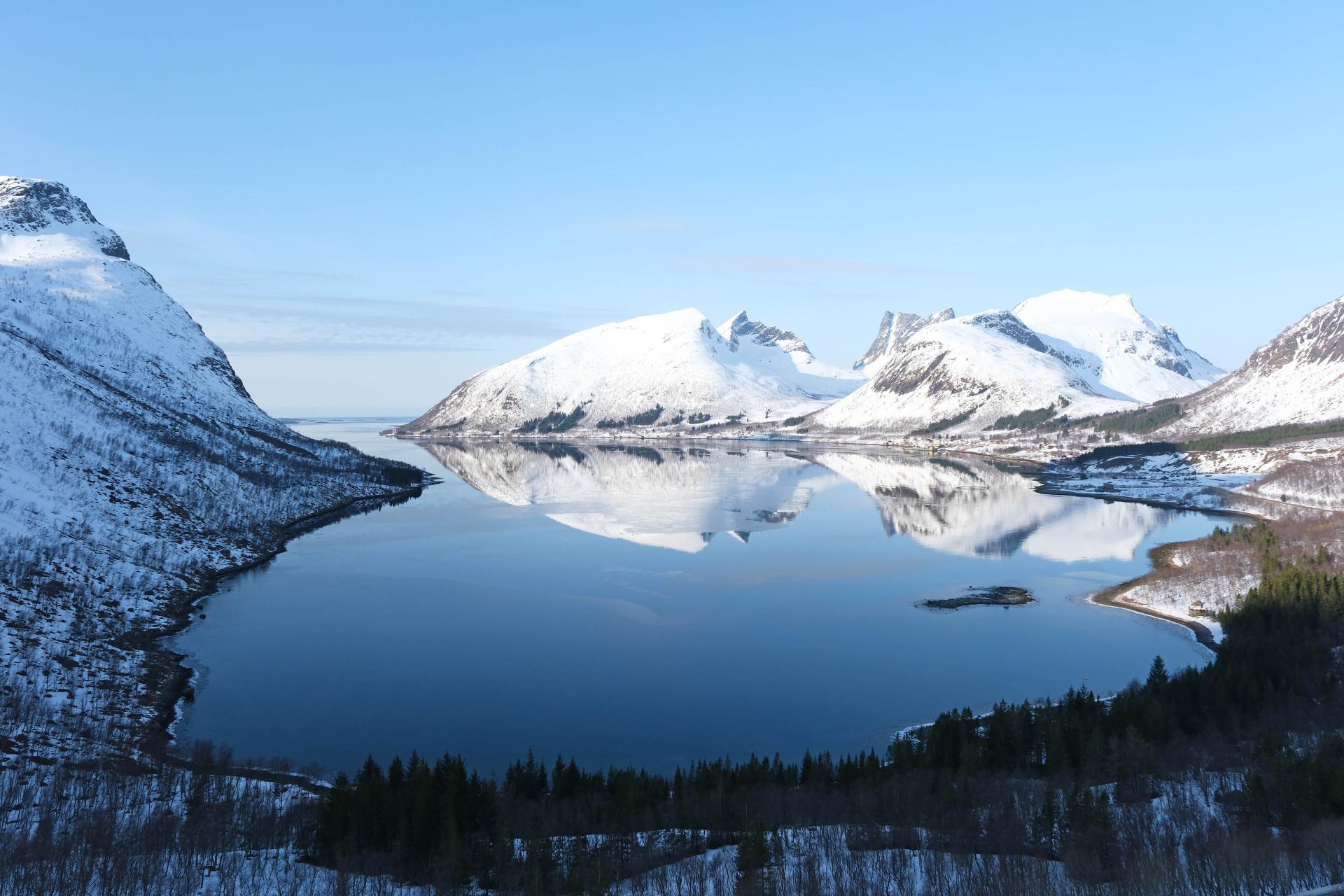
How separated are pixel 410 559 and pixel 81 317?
279 feet

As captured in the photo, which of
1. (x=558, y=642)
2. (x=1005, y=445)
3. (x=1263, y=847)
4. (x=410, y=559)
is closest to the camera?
(x=1263, y=847)

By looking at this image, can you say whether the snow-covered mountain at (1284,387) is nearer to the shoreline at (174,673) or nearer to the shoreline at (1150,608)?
the shoreline at (1150,608)

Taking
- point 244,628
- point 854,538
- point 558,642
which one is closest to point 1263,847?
point 558,642

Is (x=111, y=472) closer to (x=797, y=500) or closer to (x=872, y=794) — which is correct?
(x=872, y=794)

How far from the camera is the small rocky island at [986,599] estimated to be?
52516 mm

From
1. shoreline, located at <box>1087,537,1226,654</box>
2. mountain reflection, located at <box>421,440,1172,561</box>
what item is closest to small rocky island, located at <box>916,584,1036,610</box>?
shoreline, located at <box>1087,537,1226,654</box>

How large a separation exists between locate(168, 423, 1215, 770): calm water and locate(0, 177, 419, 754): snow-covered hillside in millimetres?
3761

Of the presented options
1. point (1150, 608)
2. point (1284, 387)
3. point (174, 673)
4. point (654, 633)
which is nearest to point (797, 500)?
point (1150, 608)

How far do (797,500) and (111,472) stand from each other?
67566mm

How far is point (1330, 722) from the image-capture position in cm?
3209

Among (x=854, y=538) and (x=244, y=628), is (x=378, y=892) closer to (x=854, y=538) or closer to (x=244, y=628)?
(x=244, y=628)

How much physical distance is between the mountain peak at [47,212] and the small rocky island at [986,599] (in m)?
166

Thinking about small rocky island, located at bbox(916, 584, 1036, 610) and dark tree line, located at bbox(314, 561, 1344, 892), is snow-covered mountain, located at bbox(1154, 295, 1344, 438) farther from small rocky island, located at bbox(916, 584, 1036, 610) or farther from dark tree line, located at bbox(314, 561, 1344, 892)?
dark tree line, located at bbox(314, 561, 1344, 892)

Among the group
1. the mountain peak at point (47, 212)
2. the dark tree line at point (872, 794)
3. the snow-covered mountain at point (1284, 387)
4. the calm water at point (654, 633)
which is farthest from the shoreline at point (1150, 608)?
the mountain peak at point (47, 212)
